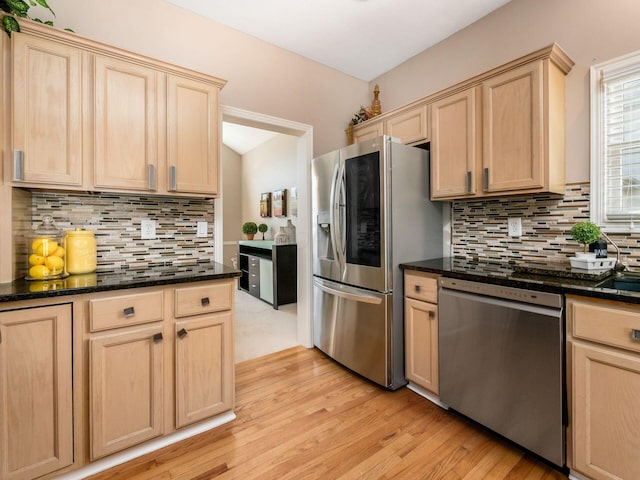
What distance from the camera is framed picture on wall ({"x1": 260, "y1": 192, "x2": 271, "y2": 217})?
5.73m

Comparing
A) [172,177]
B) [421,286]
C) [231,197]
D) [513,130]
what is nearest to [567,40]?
[513,130]

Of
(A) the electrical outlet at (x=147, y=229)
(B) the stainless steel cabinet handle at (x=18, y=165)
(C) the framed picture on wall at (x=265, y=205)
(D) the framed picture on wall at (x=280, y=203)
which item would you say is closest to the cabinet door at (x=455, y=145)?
(A) the electrical outlet at (x=147, y=229)

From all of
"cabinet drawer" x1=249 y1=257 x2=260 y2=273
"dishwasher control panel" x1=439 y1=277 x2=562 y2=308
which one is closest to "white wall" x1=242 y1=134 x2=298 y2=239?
"cabinet drawer" x1=249 y1=257 x2=260 y2=273

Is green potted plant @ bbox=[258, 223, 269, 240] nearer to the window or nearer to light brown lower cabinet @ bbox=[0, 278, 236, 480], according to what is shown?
light brown lower cabinet @ bbox=[0, 278, 236, 480]

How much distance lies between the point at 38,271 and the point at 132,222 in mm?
607

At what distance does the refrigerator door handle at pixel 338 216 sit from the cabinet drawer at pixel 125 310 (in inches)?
53.9

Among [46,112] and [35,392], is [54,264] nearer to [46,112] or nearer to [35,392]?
[35,392]

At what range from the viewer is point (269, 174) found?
5.86 meters

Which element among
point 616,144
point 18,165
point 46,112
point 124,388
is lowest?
point 124,388

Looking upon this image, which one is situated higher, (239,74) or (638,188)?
(239,74)

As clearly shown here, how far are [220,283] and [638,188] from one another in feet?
8.22

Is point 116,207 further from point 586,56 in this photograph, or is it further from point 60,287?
point 586,56

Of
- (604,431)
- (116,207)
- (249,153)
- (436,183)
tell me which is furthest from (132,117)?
(249,153)

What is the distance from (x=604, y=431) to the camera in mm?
1292
